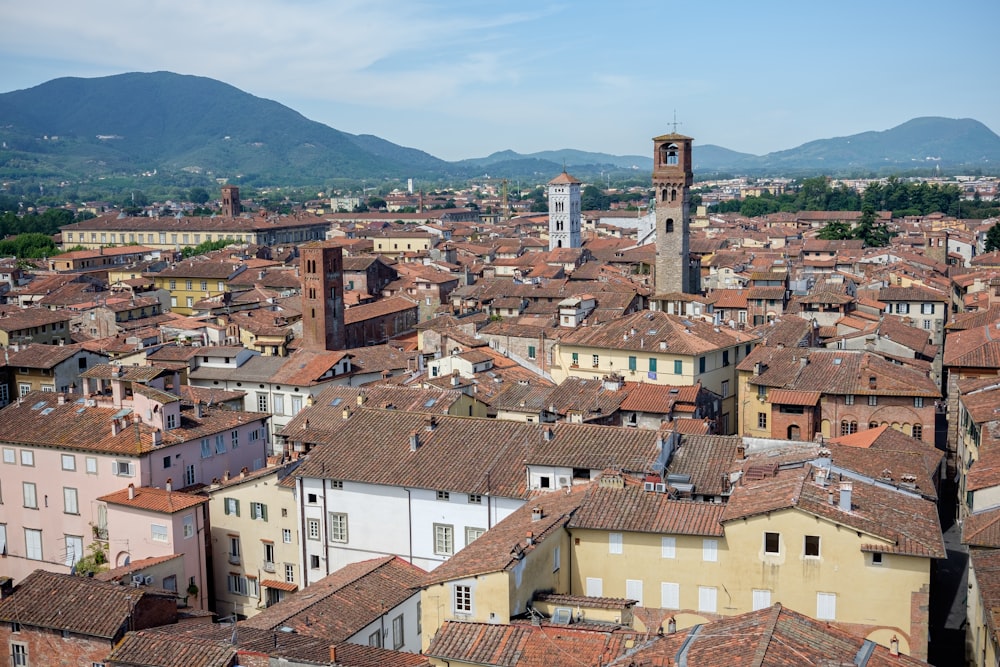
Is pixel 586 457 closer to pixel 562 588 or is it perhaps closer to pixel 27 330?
pixel 562 588

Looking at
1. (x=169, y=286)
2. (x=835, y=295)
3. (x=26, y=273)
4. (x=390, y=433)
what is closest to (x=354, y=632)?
(x=390, y=433)

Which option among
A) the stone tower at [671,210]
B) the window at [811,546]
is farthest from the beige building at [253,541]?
the stone tower at [671,210]

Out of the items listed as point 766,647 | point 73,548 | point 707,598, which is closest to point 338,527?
point 73,548

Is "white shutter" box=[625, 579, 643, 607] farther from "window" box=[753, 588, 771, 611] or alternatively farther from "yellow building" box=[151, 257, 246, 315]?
"yellow building" box=[151, 257, 246, 315]

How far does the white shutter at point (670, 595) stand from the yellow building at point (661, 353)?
78.0 feet

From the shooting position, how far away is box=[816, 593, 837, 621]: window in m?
23.6

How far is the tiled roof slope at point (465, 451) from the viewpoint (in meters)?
30.6

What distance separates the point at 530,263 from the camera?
107 meters

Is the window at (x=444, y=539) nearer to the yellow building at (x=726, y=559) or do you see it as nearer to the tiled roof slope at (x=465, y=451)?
the tiled roof slope at (x=465, y=451)

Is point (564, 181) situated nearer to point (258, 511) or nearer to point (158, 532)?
point (258, 511)

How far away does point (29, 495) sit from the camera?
3925cm

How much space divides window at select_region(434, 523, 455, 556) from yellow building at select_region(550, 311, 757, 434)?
67.1ft

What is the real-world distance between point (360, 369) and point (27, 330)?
26.1m

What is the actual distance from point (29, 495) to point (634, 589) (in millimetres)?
25259
